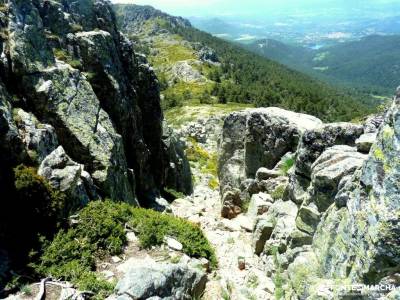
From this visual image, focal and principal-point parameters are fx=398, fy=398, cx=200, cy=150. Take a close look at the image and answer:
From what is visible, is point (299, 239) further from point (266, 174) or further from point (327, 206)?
point (266, 174)

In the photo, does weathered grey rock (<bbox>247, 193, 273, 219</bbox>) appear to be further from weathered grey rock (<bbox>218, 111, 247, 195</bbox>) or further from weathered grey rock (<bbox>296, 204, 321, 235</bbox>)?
weathered grey rock (<bbox>296, 204, 321, 235</bbox>)

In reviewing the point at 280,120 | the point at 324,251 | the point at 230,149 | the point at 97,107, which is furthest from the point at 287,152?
the point at 324,251

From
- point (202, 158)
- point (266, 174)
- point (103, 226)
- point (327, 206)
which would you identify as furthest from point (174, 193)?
point (327, 206)

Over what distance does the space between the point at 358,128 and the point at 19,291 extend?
16713 mm

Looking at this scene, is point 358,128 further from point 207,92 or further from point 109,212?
point 207,92

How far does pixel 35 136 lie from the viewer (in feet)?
63.7

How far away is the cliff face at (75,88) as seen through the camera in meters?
22.4

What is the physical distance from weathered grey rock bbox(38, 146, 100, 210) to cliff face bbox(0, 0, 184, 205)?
663 mm

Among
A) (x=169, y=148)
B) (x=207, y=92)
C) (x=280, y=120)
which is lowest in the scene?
(x=207, y=92)

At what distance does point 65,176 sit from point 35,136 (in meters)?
2.75

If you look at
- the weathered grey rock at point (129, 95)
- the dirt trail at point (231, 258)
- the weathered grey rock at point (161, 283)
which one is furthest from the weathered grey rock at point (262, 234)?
the weathered grey rock at point (129, 95)

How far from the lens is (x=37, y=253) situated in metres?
15.8

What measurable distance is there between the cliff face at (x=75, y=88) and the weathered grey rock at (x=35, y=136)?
Result: 0.07m

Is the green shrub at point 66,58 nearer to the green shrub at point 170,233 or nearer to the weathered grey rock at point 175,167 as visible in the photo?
the green shrub at point 170,233
